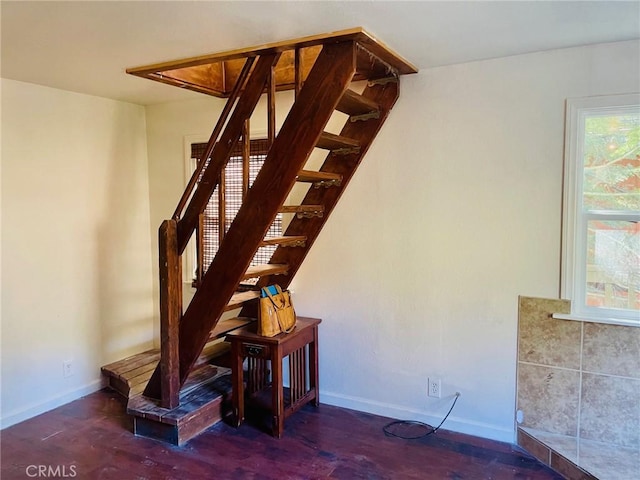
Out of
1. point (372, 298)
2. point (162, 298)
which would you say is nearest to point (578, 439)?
point (372, 298)

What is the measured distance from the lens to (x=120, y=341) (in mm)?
4066

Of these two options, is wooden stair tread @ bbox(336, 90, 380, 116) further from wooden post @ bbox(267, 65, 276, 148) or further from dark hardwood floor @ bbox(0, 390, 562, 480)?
dark hardwood floor @ bbox(0, 390, 562, 480)

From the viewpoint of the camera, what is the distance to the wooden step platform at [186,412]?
293 cm

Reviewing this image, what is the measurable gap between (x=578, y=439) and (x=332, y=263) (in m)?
1.83

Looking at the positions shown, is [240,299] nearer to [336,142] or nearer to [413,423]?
[336,142]

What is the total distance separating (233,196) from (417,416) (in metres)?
2.17

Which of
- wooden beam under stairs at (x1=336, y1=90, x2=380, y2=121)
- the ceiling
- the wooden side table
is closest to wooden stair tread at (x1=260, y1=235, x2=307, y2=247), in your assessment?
the wooden side table

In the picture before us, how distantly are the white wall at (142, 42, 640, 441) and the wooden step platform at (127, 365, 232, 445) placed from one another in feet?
2.51

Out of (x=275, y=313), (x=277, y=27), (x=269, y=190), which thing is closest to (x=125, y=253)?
(x=275, y=313)

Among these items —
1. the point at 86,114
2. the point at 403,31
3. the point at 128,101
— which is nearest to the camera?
the point at 403,31

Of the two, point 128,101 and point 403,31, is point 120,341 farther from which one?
point 403,31

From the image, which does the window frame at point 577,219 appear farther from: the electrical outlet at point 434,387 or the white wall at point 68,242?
the white wall at point 68,242

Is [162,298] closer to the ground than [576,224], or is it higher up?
closer to the ground

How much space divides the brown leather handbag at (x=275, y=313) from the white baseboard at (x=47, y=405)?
168cm
